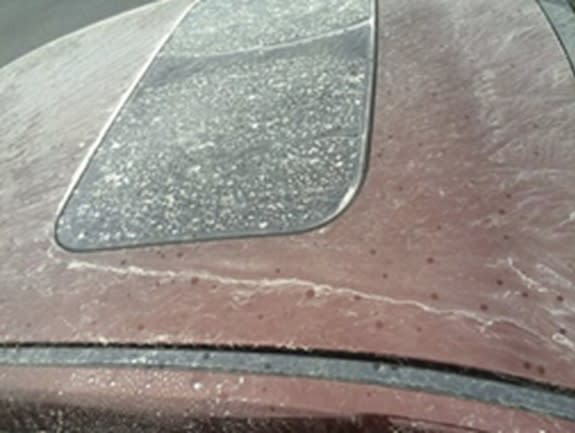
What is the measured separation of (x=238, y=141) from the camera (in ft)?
4.58

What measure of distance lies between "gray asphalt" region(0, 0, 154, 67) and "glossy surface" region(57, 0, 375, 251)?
380 cm

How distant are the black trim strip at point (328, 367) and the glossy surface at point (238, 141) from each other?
0.75 feet

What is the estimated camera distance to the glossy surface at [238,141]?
1.24m

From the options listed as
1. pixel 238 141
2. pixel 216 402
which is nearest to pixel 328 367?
pixel 216 402

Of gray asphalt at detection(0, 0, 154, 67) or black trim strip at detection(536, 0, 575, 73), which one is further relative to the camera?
gray asphalt at detection(0, 0, 154, 67)

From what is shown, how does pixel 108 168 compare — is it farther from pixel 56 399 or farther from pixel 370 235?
pixel 370 235

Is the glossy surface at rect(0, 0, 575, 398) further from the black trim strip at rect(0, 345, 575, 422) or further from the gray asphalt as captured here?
the gray asphalt

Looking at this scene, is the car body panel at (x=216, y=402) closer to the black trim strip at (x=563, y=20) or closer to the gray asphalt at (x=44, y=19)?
the black trim strip at (x=563, y=20)

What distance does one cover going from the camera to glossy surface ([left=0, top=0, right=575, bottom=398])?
3.22ft

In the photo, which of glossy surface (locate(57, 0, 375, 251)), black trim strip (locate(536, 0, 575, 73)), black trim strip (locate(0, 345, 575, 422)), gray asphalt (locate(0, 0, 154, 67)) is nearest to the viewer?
black trim strip (locate(0, 345, 575, 422))

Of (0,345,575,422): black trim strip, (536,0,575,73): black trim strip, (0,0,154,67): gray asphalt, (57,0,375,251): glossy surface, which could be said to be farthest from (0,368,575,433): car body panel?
(0,0,154,67): gray asphalt

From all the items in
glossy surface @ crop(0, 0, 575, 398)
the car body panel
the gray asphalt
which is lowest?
the gray asphalt

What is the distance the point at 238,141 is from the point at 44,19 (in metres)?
4.78

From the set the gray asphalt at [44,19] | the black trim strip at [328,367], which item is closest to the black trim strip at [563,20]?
the black trim strip at [328,367]
